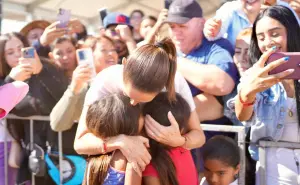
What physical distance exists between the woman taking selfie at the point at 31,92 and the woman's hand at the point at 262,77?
5.35ft

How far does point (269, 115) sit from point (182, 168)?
2.01 ft

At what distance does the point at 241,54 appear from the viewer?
2516 mm

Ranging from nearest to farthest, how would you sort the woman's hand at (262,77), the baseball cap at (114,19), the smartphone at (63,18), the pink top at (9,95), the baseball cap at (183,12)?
the woman's hand at (262,77) < the pink top at (9,95) < the baseball cap at (183,12) < the smartphone at (63,18) < the baseball cap at (114,19)

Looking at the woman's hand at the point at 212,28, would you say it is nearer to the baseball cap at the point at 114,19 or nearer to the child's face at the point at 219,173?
the child's face at the point at 219,173

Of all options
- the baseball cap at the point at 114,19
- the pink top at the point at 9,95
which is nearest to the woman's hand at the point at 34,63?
the pink top at the point at 9,95

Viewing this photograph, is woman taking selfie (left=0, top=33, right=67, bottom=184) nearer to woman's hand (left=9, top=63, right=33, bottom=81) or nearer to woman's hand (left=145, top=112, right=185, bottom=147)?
woman's hand (left=9, top=63, right=33, bottom=81)

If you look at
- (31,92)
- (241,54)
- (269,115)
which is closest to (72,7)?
(31,92)

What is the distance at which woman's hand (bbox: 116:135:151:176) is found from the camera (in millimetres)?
1647

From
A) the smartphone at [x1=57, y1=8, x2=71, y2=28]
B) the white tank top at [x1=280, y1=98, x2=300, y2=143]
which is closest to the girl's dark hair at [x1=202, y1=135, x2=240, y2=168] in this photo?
the white tank top at [x1=280, y1=98, x2=300, y2=143]

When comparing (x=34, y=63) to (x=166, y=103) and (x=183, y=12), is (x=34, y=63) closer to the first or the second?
(x=183, y=12)

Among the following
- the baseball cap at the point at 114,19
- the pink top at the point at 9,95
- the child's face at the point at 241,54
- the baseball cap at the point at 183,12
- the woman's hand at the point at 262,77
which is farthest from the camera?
the baseball cap at the point at 114,19

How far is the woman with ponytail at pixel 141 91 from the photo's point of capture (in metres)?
1.62

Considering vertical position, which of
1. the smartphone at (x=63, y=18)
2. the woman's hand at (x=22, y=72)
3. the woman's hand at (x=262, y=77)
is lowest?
the woman's hand at (x=22, y=72)

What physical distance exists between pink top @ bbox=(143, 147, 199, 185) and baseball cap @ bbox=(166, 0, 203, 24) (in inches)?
43.1
